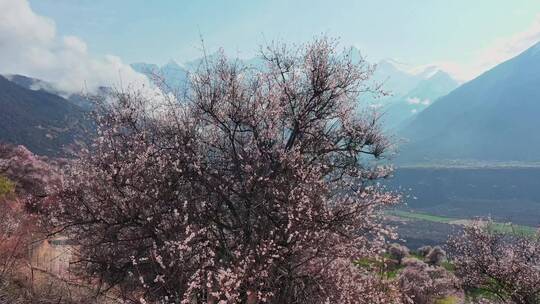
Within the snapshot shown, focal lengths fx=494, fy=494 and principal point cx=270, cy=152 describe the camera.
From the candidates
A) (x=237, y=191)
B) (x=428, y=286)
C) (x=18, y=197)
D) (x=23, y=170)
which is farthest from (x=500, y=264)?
(x=23, y=170)

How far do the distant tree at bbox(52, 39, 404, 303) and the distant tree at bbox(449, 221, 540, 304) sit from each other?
8373mm

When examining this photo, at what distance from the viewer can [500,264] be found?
2294 cm

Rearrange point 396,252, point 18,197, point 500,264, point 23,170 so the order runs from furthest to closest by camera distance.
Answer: point 396,252 < point 23,170 < point 18,197 < point 500,264

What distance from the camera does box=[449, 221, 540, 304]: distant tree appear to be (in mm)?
21562

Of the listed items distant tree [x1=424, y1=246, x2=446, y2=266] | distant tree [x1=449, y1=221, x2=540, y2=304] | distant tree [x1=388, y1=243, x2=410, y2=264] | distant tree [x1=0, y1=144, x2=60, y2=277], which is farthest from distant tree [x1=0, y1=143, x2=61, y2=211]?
distant tree [x1=424, y1=246, x2=446, y2=266]

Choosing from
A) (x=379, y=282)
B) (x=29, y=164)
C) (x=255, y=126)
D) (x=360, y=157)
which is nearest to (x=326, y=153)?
(x=360, y=157)

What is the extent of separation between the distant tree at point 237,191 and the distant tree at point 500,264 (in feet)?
27.5

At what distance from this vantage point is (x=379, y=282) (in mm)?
16469

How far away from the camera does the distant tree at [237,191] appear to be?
1260 cm

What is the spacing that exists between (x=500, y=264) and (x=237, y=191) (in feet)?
48.0

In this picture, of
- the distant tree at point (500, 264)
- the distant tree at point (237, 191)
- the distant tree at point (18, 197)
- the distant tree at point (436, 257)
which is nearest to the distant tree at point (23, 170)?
the distant tree at point (18, 197)

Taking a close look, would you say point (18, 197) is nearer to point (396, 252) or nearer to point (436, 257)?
point (396, 252)

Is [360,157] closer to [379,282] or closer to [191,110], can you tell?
[379,282]

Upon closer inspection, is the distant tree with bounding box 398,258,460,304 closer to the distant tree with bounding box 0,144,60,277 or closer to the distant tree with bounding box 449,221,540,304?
the distant tree with bounding box 449,221,540,304
